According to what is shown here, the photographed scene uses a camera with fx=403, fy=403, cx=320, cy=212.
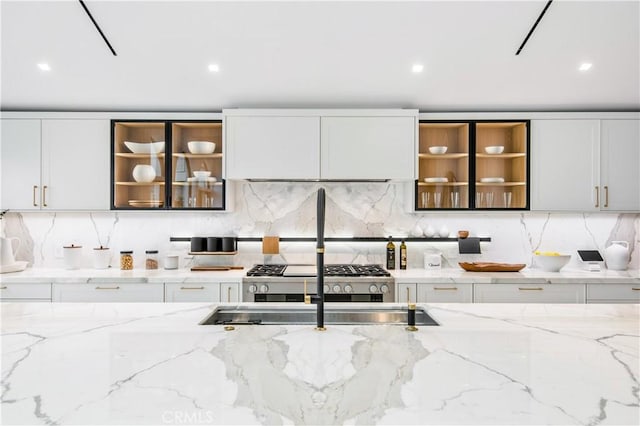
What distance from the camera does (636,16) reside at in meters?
2.54

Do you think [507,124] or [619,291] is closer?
[619,291]

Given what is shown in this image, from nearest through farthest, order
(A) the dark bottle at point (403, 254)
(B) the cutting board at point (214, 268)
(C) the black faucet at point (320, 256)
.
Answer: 1. (C) the black faucet at point (320, 256)
2. (B) the cutting board at point (214, 268)
3. (A) the dark bottle at point (403, 254)

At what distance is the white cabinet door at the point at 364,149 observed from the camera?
136 inches

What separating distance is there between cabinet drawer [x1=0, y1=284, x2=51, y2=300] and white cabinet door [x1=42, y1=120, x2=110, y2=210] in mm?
720

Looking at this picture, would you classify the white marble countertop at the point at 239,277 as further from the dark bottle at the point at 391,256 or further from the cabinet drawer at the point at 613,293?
the dark bottle at the point at 391,256

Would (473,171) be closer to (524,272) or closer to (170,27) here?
(524,272)

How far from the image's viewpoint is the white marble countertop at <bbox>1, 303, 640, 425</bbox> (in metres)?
0.84

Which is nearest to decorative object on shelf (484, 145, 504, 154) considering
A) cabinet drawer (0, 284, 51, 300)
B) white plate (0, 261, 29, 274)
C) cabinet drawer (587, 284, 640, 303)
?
cabinet drawer (587, 284, 640, 303)

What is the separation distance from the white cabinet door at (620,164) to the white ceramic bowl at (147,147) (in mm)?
3891

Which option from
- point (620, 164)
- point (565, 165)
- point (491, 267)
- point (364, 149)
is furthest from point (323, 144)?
point (620, 164)

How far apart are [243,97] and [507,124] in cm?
234

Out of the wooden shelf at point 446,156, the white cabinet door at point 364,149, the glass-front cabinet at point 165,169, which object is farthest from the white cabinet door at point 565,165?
the glass-front cabinet at point 165,169

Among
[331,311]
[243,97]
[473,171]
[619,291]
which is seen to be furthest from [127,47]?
[619,291]

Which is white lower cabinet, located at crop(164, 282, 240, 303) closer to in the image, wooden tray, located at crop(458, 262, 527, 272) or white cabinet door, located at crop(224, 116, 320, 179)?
white cabinet door, located at crop(224, 116, 320, 179)
